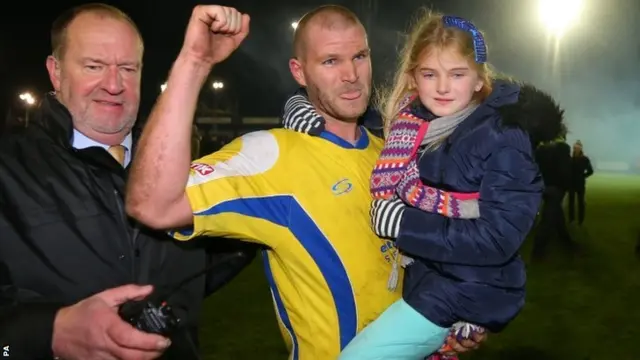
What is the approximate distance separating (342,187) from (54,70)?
1281 millimetres

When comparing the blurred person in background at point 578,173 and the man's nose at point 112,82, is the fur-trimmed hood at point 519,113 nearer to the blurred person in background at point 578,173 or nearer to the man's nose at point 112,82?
the man's nose at point 112,82

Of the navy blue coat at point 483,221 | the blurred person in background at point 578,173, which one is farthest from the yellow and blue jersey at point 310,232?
the blurred person in background at point 578,173

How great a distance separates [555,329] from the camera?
649 cm

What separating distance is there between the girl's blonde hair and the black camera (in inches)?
54.3

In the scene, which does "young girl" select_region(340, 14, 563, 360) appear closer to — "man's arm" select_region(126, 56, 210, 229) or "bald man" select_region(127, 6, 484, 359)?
"bald man" select_region(127, 6, 484, 359)

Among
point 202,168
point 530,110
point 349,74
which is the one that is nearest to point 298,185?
point 202,168

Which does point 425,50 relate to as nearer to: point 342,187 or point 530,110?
point 530,110

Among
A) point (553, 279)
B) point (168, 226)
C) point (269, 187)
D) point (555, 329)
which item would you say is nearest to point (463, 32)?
point (269, 187)

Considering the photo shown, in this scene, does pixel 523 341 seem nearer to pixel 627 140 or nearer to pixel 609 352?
pixel 609 352

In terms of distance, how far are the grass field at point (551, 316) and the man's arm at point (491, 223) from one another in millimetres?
3686

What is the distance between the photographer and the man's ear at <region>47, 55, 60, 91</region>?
2570mm

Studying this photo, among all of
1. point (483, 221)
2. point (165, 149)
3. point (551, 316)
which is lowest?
point (551, 316)

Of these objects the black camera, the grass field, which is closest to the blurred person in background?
the grass field

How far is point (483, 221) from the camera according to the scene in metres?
2.32
